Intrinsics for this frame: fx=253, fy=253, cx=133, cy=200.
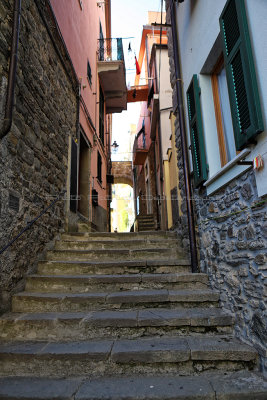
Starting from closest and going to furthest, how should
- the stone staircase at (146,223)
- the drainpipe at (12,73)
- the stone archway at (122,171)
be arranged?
the drainpipe at (12,73), the stone staircase at (146,223), the stone archway at (122,171)

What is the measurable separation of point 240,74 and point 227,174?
0.95 metres

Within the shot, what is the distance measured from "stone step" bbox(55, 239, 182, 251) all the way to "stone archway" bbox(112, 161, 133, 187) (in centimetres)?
1352

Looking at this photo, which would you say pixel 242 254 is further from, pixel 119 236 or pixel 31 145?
pixel 31 145

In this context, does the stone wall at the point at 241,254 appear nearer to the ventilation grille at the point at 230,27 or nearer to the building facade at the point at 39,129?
the ventilation grille at the point at 230,27

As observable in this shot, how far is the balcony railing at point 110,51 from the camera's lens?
968 cm

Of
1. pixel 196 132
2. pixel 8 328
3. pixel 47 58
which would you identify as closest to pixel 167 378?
pixel 8 328

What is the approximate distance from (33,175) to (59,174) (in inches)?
48.9

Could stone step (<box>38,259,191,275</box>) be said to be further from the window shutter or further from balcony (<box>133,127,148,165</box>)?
balcony (<box>133,127,148,165</box>)

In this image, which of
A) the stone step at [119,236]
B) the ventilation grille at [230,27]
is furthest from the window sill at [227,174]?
the stone step at [119,236]

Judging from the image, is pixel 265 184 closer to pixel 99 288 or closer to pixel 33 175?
pixel 99 288

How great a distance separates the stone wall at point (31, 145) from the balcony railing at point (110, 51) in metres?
5.00

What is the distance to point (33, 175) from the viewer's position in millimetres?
3797

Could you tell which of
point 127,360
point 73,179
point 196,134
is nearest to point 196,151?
point 196,134

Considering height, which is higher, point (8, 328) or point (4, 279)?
point (4, 279)
